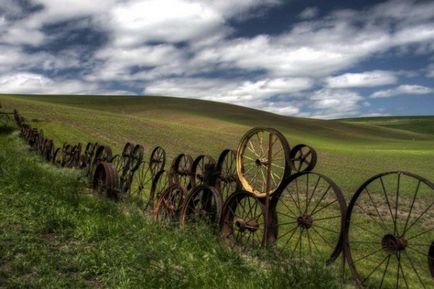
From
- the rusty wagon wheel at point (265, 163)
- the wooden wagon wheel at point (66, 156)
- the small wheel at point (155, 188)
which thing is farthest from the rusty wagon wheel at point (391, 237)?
the wooden wagon wheel at point (66, 156)

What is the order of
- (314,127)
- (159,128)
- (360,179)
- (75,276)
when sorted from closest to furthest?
(75,276) < (360,179) < (159,128) < (314,127)

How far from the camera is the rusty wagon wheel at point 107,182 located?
10938 mm

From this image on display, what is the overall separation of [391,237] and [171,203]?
5.08 metres

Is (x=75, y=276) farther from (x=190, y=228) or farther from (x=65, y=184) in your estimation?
(x=65, y=184)

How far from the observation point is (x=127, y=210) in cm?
897

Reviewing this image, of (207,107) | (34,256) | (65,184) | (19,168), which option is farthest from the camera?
(207,107)

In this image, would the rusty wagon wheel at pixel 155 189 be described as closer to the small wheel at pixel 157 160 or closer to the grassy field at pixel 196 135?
the small wheel at pixel 157 160

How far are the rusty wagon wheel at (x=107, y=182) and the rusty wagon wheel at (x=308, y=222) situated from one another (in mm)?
3898

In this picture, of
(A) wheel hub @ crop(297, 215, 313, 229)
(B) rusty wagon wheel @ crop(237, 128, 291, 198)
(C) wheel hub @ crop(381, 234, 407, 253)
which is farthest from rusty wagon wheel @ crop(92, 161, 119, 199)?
(C) wheel hub @ crop(381, 234, 407, 253)

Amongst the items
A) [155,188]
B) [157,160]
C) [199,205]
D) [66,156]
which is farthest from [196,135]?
[199,205]

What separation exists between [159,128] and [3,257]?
41.6 m

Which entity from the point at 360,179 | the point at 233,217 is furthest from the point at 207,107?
the point at 233,217

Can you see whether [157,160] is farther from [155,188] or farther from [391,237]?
[391,237]

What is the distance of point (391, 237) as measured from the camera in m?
5.64
